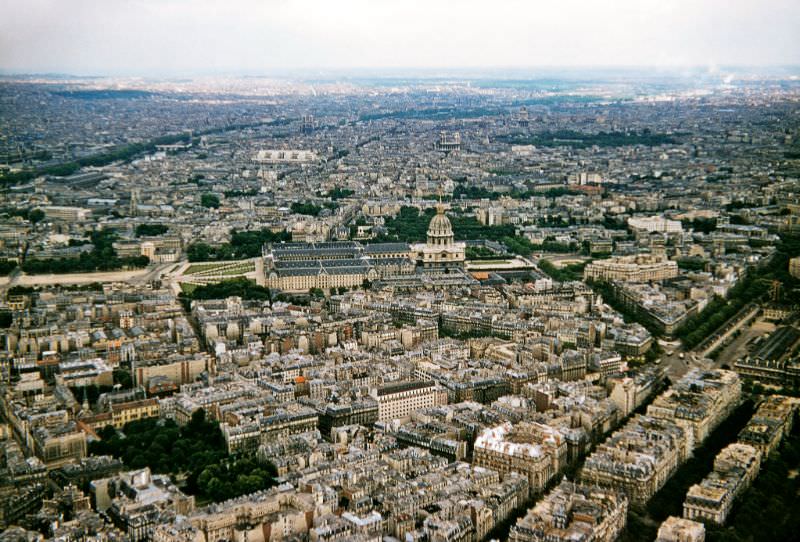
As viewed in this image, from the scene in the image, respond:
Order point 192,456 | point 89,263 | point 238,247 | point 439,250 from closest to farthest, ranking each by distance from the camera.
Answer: point 192,456 < point 89,263 < point 439,250 < point 238,247

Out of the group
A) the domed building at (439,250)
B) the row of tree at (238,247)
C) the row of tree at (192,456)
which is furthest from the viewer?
the row of tree at (238,247)

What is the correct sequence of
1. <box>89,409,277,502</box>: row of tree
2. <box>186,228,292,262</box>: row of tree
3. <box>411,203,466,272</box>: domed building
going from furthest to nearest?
<box>186,228,292,262</box>: row of tree, <box>411,203,466,272</box>: domed building, <box>89,409,277,502</box>: row of tree

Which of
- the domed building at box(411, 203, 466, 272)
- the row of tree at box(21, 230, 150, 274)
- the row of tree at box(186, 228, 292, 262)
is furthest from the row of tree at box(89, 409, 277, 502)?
the row of tree at box(186, 228, 292, 262)

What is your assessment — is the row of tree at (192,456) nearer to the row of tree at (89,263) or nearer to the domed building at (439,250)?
the row of tree at (89,263)

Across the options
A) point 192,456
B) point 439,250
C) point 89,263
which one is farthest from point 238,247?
point 192,456

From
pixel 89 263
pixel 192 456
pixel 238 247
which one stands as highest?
pixel 192 456

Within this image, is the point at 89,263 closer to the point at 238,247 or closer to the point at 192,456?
the point at 238,247

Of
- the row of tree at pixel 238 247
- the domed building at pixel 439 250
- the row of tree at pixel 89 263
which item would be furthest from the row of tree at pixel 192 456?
the row of tree at pixel 238 247

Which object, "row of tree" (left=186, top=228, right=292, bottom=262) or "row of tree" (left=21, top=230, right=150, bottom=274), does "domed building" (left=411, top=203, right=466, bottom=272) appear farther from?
"row of tree" (left=21, top=230, right=150, bottom=274)

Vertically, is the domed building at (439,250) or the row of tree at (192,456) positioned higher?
the row of tree at (192,456)
